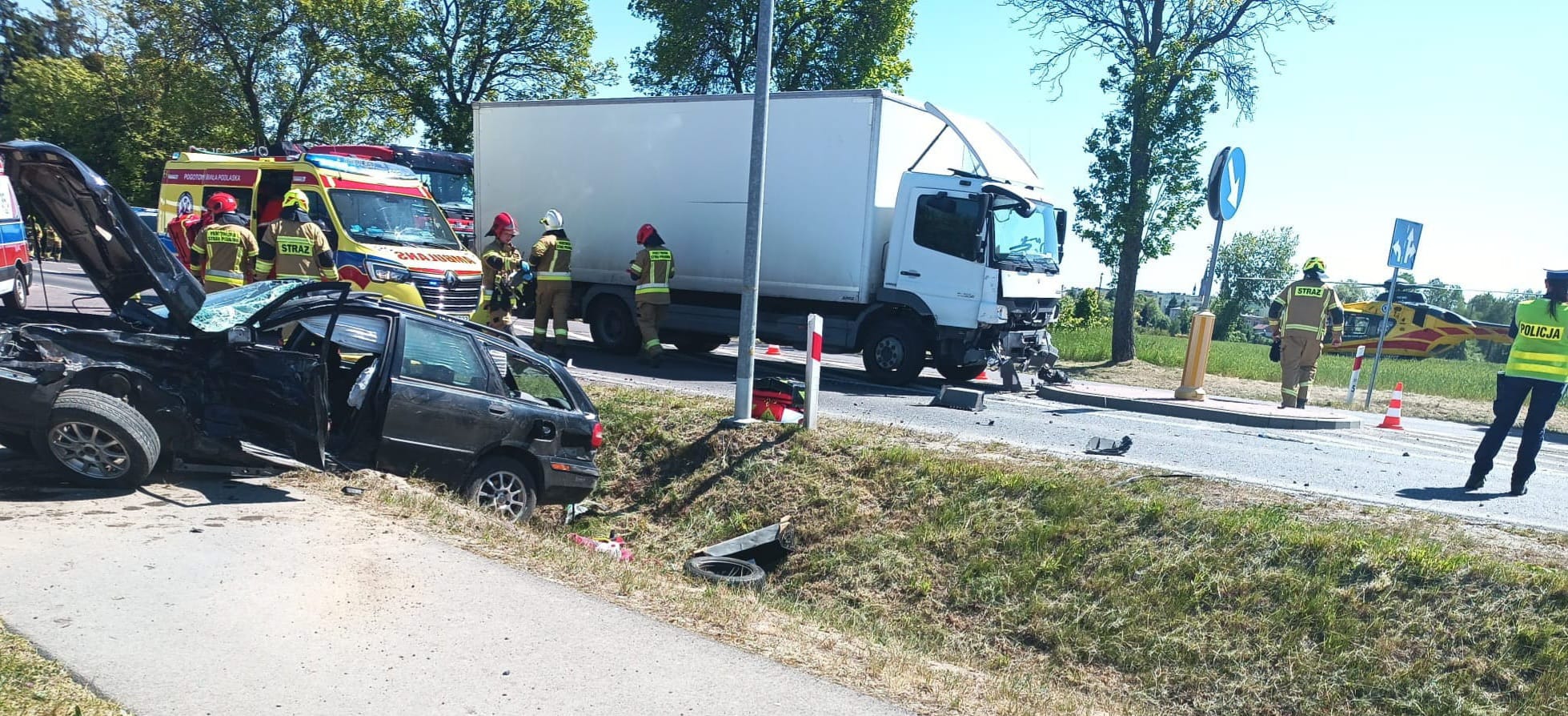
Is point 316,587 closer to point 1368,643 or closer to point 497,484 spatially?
point 497,484

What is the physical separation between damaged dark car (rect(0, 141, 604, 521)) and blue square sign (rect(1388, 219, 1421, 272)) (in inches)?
477

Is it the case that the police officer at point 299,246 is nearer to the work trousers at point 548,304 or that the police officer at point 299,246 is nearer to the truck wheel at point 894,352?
the work trousers at point 548,304

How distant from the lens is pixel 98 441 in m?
5.79

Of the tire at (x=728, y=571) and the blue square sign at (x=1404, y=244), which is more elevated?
the blue square sign at (x=1404, y=244)

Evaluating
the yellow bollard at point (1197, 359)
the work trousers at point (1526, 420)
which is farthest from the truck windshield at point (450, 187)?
the work trousers at point (1526, 420)

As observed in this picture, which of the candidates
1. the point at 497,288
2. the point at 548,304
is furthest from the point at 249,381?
the point at 548,304

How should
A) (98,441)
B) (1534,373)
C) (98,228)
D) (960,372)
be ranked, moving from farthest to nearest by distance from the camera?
(960,372)
(1534,373)
(98,228)
(98,441)

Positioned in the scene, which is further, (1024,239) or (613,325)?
(613,325)

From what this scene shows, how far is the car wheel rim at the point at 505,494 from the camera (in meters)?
7.17

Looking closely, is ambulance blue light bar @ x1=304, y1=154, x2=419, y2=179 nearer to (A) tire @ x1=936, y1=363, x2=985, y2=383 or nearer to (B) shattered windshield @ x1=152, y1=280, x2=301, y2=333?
(B) shattered windshield @ x1=152, y1=280, x2=301, y2=333

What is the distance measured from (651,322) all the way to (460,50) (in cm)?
2143

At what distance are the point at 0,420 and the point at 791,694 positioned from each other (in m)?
4.48

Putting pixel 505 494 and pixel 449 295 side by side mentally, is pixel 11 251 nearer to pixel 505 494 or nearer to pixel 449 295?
pixel 449 295

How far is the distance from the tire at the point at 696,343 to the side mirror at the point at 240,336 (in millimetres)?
9849
